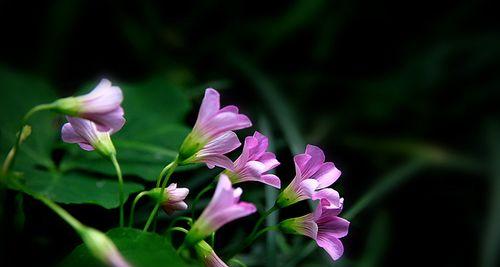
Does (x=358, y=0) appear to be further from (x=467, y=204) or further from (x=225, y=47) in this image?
(x=467, y=204)

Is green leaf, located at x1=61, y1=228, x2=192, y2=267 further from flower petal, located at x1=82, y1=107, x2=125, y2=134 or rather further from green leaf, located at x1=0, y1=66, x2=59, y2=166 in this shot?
green leaf, located at x1=0, y1=66, x2=59, y2=166

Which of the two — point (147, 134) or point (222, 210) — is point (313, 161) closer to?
point (222, 210)

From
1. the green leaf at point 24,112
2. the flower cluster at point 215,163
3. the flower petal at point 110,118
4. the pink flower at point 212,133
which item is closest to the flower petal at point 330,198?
the flower cluster at point 215,163

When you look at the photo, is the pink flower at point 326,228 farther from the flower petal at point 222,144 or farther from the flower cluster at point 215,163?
the flower petal at point 222,144

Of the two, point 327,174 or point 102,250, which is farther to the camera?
point 327,174

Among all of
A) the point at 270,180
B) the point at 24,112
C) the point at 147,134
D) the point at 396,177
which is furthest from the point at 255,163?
the point at 396,177

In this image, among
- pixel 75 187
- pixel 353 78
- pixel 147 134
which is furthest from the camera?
pixel 353 78

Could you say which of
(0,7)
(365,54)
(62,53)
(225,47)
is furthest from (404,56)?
(0,7)
